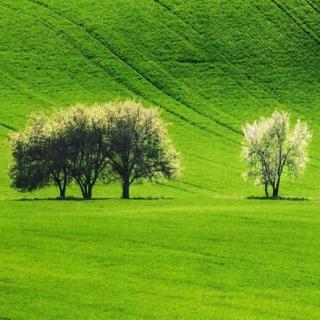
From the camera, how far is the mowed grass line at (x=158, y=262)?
1214 inches

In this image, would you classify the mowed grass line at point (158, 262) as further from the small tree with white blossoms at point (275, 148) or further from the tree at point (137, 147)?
the small tree with white blossoms at point (275, 148)

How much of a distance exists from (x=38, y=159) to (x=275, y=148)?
24.1 m

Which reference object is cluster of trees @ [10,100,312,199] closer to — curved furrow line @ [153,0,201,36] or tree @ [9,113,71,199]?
tree @ [9,113,71,199]

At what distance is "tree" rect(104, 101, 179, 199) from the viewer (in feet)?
247

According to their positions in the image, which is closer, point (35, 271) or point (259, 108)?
point (35, 271)

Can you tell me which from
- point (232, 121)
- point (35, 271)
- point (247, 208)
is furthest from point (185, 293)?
point (232, 121)

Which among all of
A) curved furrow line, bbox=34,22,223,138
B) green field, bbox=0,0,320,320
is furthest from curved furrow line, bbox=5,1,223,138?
green field, bbox=0,0,320,320

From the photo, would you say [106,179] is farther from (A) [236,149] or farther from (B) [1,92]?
(B) [1,92]

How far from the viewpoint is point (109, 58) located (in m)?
127

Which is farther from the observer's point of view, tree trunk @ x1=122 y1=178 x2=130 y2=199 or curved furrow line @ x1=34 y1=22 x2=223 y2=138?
curved furrow line @ x1=34 y1=22 x2=223 y2=138

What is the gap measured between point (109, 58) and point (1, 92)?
20307mm

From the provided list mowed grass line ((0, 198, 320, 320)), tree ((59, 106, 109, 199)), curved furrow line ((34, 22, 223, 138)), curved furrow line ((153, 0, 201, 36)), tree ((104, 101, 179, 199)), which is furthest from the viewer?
curved furrow line ((153, 0, 201, 36))

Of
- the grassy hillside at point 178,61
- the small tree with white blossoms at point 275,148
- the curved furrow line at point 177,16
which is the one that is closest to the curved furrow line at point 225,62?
the curved furrow line at point 177,16

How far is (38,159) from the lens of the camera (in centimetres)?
7356
